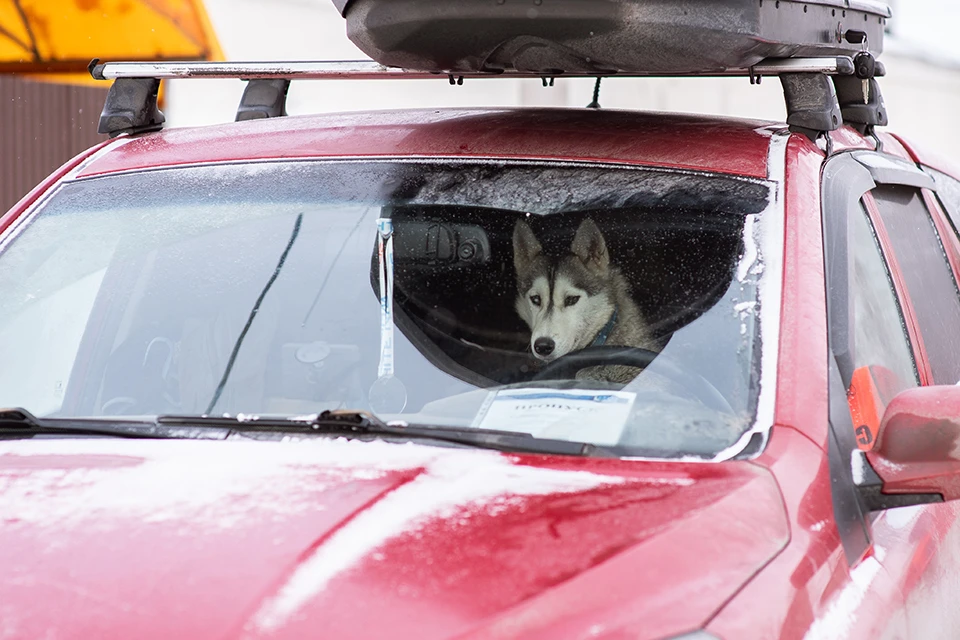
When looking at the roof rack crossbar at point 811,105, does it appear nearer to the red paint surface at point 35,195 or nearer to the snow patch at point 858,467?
the snow patch at point 858,467

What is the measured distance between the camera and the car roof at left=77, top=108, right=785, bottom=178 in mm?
2516

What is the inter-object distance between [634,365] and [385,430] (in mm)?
506

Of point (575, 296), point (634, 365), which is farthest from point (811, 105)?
point (634, 365)

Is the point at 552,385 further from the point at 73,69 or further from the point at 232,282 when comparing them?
the point at 73,69

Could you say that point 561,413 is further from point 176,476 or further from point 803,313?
point 176,476

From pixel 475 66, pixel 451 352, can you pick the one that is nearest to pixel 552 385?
pixel 451 352

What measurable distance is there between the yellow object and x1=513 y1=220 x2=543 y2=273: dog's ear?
1015cm

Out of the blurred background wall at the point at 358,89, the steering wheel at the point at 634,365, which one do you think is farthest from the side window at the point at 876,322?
the blurred background wall at the point at 358,89

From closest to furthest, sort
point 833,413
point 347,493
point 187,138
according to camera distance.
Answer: point 347,493 < point 833,413 < point 187,138

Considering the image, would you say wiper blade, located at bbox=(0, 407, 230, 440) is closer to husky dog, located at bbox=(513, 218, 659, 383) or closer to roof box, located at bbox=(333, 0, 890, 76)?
husky dog, located at bbox=(513, 218, 659, 383)

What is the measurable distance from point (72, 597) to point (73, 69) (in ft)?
40.3

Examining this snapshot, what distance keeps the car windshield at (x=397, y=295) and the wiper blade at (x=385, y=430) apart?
0.09 m

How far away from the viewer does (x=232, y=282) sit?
2.55 meters

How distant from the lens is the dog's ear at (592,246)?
2.50 metres
